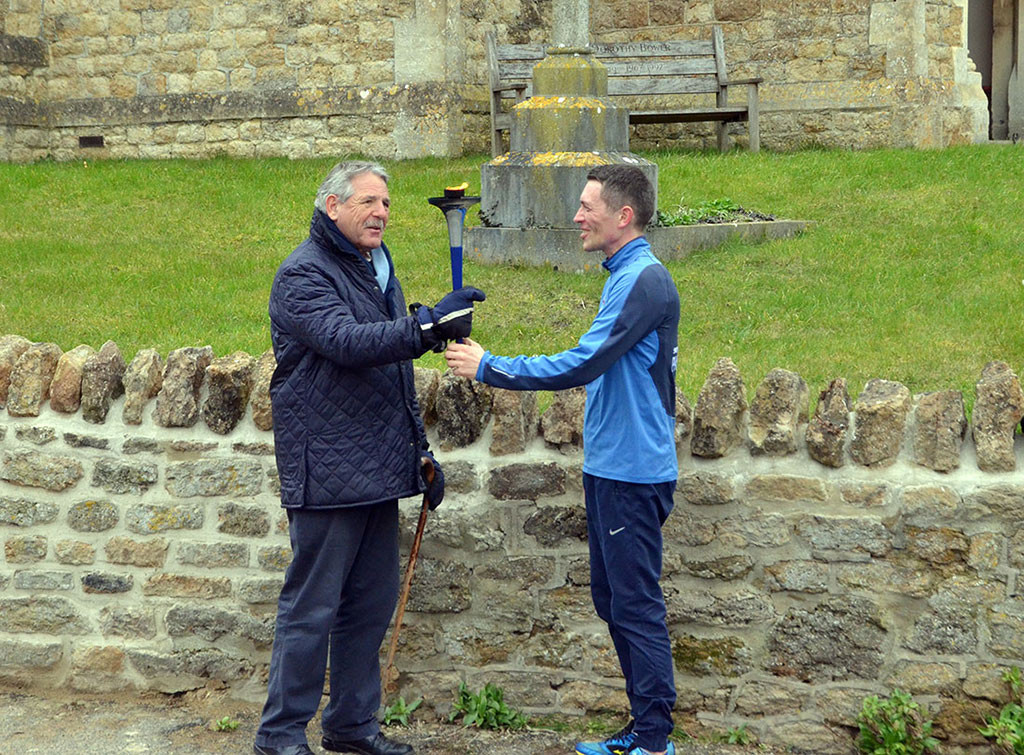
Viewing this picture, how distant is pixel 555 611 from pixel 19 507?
2.10 m

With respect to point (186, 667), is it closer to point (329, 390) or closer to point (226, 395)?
point (226, 395)

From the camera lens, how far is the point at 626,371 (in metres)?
3.71

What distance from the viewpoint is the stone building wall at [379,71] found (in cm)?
1298

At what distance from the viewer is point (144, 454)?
183 inches

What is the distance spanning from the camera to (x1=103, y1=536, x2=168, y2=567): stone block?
4.65 meters

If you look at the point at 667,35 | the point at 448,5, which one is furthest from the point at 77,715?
the point at 667,35

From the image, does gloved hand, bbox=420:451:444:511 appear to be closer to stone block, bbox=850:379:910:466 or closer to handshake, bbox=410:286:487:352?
handshake, bbox=410:286:487:352

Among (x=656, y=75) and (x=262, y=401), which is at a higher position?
(x=656, y=75)

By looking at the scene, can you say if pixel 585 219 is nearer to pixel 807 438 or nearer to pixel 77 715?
→ pixel 807 438

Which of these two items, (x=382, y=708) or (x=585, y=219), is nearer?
(x=585, y=219)

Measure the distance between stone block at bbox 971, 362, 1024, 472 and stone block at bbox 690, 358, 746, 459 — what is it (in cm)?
76

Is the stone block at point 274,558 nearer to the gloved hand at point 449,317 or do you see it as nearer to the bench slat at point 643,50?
the gloved hand at point 449,317

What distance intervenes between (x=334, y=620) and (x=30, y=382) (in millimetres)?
1632

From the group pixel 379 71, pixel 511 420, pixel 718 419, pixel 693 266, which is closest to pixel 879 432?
pixel 718 419
